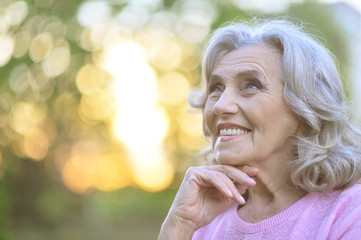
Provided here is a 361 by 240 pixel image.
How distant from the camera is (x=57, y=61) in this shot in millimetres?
16703

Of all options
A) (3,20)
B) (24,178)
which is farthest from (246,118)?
(24,178)

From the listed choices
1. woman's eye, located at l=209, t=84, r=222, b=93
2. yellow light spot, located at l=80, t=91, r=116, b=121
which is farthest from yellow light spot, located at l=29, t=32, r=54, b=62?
woman's eye, located at l=209, t=84, r=222, b=93

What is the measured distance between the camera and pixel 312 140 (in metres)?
2.42

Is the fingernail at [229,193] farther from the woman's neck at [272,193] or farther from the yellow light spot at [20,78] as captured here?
the yellow light spot at [20,78]

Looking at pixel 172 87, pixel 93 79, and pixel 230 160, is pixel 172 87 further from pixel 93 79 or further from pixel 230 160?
pixel 230 160

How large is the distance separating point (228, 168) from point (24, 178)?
17614mm

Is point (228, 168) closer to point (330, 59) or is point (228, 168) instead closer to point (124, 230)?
point (330, 59)

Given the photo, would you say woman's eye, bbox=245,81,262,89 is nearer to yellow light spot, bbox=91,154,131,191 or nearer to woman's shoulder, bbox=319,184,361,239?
woman's shoulder, bbox=319,184,361,239

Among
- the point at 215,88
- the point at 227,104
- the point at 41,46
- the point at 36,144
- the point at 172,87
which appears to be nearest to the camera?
the point at 227,104

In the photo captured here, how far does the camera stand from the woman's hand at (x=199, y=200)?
2.39 meters

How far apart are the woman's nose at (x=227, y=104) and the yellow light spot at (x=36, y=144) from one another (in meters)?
14.4

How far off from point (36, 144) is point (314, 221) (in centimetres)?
1623

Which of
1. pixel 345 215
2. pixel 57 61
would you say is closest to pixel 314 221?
pixel 345 215

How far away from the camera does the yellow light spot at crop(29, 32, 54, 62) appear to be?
1548 cm
